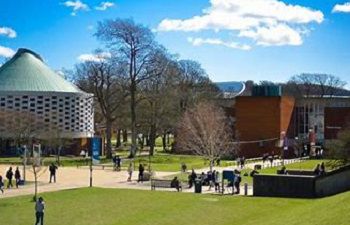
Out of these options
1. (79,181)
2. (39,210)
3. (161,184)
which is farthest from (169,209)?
(79,181)

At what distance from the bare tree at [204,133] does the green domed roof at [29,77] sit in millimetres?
22091

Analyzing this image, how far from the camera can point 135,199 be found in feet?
107

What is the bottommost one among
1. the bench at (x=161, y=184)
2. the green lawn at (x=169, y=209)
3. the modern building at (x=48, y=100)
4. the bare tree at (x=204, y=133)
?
the green lawn at (x=169, y=209)

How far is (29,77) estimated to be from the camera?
279 ft

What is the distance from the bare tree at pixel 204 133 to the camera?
5756 centimetres

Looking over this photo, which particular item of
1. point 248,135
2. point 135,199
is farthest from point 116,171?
point 248,135

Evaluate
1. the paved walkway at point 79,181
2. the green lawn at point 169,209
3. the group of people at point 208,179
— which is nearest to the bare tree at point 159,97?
the paved walkway at point 79,181

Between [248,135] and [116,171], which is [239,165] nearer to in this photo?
[116,171]

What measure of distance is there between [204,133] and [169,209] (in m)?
28.6

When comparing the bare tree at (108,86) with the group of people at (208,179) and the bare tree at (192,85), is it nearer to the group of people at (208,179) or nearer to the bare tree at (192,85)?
the bare tree at (192,85)

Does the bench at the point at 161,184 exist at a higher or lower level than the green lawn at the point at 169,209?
higher

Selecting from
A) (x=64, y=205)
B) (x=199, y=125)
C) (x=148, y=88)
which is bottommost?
(x=64, y=205)

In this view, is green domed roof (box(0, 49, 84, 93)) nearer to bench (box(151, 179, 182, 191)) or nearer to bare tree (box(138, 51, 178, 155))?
bare tree (box(138, 51, 178, 155))

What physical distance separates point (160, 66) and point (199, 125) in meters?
10.1
